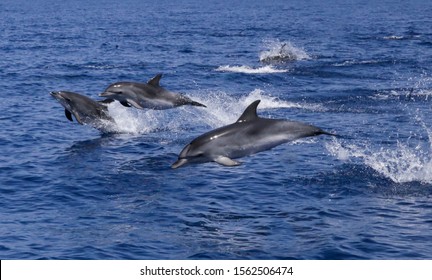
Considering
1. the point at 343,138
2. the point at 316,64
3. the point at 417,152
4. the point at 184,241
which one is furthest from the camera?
the point at 316,64

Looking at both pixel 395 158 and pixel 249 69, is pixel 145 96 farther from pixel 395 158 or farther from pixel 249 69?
pixel 249 69

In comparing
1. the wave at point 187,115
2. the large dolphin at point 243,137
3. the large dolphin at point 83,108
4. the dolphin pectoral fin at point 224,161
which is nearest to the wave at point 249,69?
the wave at point 187,115

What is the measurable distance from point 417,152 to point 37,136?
41.2ft

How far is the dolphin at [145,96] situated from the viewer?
25.2 metres

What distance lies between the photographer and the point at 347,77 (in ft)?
143

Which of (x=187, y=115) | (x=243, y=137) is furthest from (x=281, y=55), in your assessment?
(x=243, y=137)

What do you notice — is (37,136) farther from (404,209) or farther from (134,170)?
(404,209)

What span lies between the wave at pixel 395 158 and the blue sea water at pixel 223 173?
0.06 meters

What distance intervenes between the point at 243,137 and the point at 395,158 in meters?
6.97

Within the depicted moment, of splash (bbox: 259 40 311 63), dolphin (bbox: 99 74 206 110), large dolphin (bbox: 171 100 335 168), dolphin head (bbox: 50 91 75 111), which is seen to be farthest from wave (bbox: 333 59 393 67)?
large dolphin (bbox: 171 100 335 168)

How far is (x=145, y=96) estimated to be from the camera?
82.5 ft

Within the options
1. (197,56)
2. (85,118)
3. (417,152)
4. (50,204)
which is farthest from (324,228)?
(197,56)

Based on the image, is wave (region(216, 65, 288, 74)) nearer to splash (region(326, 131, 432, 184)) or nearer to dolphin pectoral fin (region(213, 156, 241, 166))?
splash (region(326, 131, 432, 184))

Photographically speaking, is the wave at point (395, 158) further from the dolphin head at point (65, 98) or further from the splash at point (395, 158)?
the dolphin head at point (65, 98)
